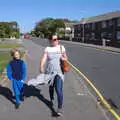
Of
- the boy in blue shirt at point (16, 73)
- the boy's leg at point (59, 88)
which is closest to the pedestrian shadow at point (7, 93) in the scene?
the boy in blue shirt at point (16, 73)

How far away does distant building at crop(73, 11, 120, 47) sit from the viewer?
99.5 metres

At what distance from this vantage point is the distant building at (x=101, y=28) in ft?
327

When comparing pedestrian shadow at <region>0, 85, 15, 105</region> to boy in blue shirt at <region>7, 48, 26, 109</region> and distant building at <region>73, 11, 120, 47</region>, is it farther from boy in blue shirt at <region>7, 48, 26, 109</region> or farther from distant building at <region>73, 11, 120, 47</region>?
distant building at <region>73, 11, 120, 47</region>

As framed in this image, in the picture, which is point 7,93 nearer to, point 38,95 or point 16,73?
point 38,95

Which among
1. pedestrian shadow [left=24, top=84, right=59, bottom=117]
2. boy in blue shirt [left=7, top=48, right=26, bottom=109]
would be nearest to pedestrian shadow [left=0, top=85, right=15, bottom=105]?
pedestrian shadow [left=24, top=84, right=59, bottom=117]

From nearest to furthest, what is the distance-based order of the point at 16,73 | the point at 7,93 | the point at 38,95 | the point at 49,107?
the point at 49,107, the point at 16,73, the point at 38,95, the point at 7,93

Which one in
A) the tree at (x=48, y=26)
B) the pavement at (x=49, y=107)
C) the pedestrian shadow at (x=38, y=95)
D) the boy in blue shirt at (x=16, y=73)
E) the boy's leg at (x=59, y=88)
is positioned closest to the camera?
the pavement at (x=49, y=107)

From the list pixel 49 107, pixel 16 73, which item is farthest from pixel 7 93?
pixel 49 107

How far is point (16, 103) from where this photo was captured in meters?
10.5

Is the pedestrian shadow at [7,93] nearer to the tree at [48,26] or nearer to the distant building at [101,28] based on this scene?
the distant building at [101,28]

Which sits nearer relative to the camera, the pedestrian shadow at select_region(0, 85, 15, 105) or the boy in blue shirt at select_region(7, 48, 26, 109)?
the boy in blue shirt at select_region(7, 48, 26, 109)

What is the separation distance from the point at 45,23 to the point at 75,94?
179m

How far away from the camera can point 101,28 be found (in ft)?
372

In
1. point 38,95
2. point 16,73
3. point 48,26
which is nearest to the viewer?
point 16,73
